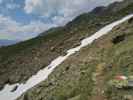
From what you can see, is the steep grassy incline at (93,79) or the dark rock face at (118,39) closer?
the steep grassy incline at (93,79)

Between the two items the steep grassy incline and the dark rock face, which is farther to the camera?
→ the dark rock face

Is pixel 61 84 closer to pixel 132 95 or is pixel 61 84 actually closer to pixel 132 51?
pixel 132 51

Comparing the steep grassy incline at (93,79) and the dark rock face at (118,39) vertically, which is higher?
the dark rock face at (118,39)

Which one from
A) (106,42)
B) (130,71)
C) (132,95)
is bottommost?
(132,95)

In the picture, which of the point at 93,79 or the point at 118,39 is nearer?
the point at 93,79

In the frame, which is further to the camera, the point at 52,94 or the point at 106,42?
the point at 106,42

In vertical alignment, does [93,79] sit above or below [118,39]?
below

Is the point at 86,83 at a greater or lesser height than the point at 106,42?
lesser

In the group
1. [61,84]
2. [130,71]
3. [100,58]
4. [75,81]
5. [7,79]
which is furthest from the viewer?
[7,79]

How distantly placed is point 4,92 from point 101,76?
109 ft

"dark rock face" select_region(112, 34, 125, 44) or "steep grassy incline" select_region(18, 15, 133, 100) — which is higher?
"dark rock face" select_region(112, 34, 125, 44)

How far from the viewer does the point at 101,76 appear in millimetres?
27172

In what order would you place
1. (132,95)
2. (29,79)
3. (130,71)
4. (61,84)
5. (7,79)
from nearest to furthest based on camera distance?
(132,95) → (130,71) → (61,84) → (29,79) → (7,79)

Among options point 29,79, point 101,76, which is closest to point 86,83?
point 101,76
